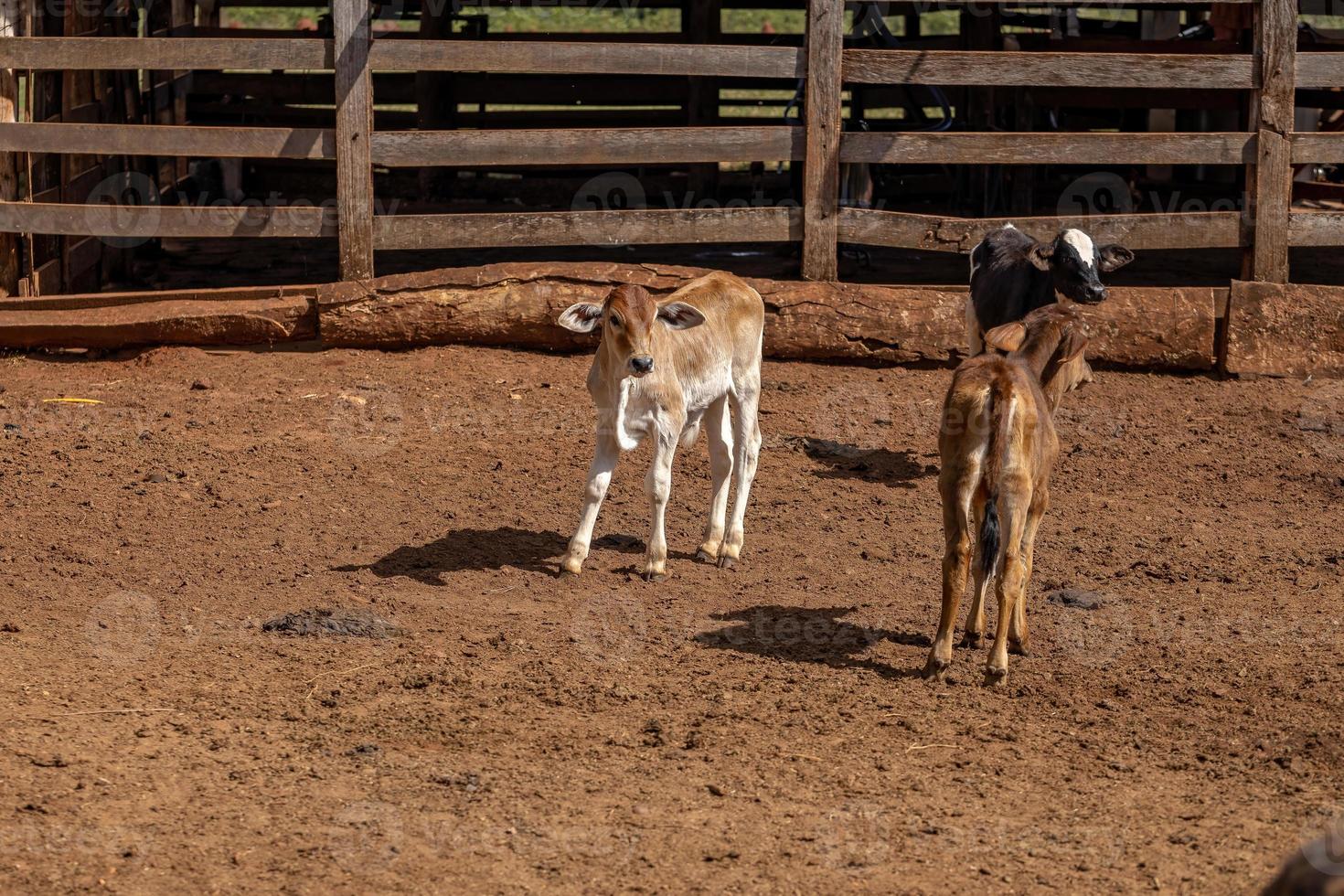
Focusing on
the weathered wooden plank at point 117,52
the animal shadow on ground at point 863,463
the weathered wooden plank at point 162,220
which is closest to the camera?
the animal shadow on ground at point 863,463

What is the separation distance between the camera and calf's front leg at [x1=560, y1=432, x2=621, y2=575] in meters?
7.76

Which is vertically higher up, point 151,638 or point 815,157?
point 815,157

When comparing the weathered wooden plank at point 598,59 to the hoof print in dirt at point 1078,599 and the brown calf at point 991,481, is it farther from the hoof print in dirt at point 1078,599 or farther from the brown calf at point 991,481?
the brown calf at point 991,481

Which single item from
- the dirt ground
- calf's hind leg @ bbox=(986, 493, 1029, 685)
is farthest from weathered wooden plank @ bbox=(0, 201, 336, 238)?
calf's hind leg @ bbox=(986, 493, 1029, 685)

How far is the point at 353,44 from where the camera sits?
38.2 feet

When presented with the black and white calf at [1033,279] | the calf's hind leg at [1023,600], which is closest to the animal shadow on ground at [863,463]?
the black and white calf at [1033,279]

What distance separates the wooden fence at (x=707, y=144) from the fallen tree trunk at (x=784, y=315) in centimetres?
46

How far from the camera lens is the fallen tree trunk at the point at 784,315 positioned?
11.6 meters

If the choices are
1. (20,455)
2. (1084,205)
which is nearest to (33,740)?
(20,455)

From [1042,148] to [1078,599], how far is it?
5.48 metres

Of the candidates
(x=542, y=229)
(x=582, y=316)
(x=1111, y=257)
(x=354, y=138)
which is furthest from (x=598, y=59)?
(x=582, y=316)

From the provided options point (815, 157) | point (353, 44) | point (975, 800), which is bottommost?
point (975, 800)

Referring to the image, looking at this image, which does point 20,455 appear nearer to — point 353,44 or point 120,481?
point 120,481

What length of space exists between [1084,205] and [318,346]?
9436mm
